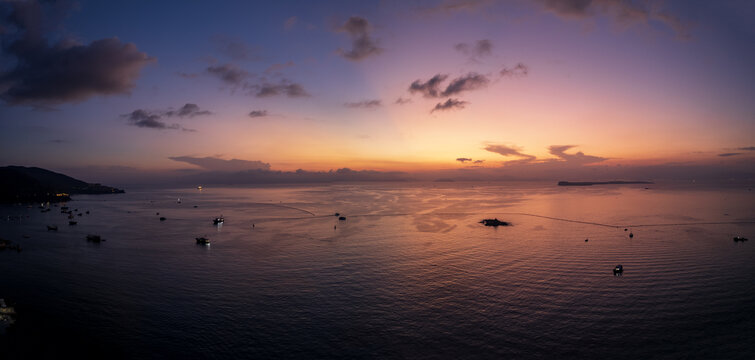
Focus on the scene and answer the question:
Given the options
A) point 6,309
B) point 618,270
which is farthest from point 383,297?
point 6,309

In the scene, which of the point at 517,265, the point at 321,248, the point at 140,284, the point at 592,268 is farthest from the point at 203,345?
the point at 592,268

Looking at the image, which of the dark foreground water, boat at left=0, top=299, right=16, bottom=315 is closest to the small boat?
the dark foreground water

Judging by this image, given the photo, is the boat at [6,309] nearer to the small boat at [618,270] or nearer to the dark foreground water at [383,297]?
the dark foreground water at [383,297]

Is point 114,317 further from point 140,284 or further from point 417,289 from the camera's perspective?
point 417,289

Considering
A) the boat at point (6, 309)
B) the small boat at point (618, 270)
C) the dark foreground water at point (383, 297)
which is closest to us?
the dark foreground water at point (383, 297)

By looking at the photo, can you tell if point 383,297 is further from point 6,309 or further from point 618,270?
point 6,309

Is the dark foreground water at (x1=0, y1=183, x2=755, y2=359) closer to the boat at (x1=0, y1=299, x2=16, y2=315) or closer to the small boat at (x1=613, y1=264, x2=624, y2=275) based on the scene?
the boat at (x1=0, y1=299, x2=16, y2=315)

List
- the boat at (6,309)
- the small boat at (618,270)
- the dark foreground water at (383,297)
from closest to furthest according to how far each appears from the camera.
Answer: the dark foreground water at (383,297), the boat at (6,309), the small boat at (618,270)

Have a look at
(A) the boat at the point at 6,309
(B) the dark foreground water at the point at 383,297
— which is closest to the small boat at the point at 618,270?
(B) the dark foreground water at the point at 383,297
